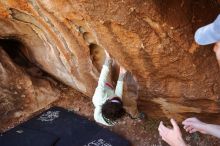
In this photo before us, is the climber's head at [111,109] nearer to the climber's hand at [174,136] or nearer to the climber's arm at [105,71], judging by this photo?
the climber's arm at [105,71]

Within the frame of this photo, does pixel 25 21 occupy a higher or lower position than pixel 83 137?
higher

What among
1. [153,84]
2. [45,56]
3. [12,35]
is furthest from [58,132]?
[153,84]

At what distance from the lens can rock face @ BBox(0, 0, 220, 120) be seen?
2.49 metres

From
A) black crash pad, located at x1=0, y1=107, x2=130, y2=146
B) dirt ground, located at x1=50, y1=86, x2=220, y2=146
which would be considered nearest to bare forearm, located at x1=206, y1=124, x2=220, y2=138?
dirt ground, located at x1=50, y1=86, x2=220, y2=146

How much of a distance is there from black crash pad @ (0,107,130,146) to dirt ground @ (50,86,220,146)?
0.08 m

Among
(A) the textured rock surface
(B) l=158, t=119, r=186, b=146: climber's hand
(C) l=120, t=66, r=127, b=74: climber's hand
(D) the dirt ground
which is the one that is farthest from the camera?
(A) the textured rock surface

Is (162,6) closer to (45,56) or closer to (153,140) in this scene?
(153,140)

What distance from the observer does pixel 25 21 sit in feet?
11.6

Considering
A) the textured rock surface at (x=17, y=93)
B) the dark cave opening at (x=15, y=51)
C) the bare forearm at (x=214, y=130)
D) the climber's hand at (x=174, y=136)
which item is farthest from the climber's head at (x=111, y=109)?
the dark cave opening at (x=15, y=51)

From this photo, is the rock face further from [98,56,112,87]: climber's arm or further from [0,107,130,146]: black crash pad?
[0,107,130,146]: black crash pad

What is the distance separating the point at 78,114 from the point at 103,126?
357 millimetres

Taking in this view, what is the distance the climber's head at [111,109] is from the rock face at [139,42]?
0.22 metres

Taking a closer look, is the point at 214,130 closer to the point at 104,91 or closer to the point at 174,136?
the point at 174,136

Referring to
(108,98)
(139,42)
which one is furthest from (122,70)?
(139,42)
